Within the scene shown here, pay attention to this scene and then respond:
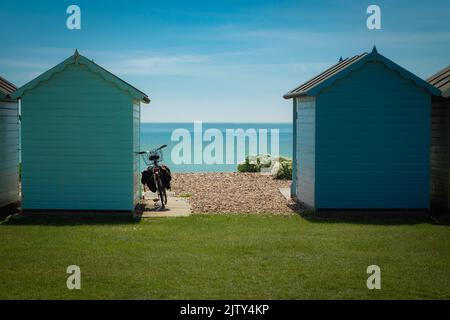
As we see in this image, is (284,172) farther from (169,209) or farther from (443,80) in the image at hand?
(443,80)

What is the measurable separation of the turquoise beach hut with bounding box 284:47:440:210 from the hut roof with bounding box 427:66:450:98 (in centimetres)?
42

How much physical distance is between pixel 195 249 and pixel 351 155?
543cm

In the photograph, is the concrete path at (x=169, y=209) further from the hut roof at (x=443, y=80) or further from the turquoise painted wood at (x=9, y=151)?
the hut roof at (x=443, y=80)

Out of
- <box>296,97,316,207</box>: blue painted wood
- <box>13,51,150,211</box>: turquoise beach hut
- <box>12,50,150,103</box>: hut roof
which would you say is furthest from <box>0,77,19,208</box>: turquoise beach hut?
<box>296,97,316,207</box>: blue painted wood

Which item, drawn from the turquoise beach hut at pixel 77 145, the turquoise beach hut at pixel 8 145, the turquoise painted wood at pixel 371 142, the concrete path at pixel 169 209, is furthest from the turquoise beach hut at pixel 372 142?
the turquoise beach hut at pixel 8 145

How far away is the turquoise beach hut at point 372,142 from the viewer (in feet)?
48.4

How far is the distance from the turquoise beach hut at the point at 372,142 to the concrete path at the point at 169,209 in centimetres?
326

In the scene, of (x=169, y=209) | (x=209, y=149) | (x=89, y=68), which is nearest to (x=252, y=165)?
(x=169, y=209)

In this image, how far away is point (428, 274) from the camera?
9.18 metres

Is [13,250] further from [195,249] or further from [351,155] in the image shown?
[351,155]

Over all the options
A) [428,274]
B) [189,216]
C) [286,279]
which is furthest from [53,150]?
[428,274]

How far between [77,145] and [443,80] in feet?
29.6

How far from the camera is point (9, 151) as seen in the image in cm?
1605

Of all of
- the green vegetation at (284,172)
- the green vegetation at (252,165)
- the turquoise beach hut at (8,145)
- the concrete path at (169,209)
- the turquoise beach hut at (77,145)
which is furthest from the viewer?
the green vegetation at (252,165)
